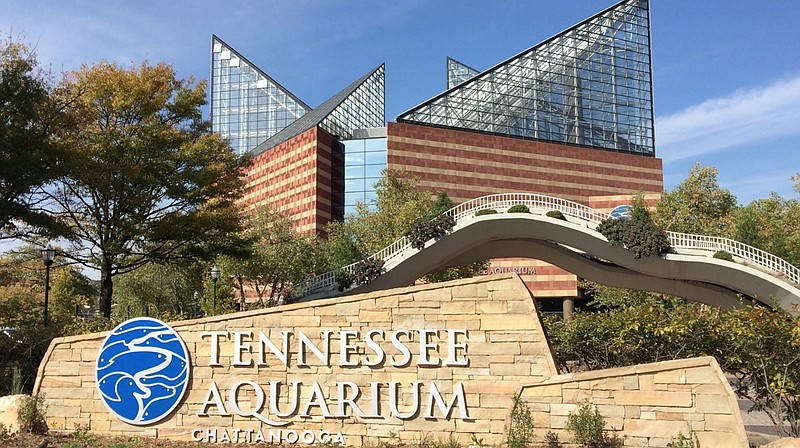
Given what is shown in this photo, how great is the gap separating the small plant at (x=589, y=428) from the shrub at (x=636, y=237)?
22894 mm

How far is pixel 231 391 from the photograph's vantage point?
34.0ft

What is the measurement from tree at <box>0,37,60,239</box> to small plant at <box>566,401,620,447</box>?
18.1m

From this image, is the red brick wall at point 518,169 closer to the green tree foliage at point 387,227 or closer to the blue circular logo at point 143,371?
the green tree foliage at point 387,227

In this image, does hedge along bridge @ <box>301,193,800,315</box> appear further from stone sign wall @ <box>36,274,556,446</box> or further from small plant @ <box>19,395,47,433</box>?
small plant @ <box>19,395,47,433</box>

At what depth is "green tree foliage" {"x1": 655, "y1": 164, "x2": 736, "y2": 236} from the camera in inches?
1670

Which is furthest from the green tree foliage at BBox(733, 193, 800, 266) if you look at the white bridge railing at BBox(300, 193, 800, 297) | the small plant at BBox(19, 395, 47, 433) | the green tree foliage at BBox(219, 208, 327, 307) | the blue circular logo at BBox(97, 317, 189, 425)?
the small plant at BBox(19, 395, 47, 433)

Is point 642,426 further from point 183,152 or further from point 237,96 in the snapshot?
point 237,96

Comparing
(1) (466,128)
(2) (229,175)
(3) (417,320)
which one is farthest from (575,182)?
(3) (417,320)

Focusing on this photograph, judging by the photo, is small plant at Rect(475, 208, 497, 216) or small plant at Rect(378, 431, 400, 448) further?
small plant at Rect(475, 208, 497, 216)

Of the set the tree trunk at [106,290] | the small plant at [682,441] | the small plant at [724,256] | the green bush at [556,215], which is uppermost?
the green bush at [556,215]

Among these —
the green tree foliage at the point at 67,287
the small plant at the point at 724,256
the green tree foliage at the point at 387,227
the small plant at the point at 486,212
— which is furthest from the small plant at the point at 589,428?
the green tree foliage at the point at 67,287

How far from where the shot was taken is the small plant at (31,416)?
10336 mm

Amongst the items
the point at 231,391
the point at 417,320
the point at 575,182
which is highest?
the point at 575,182

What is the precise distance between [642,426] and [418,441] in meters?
3.44
